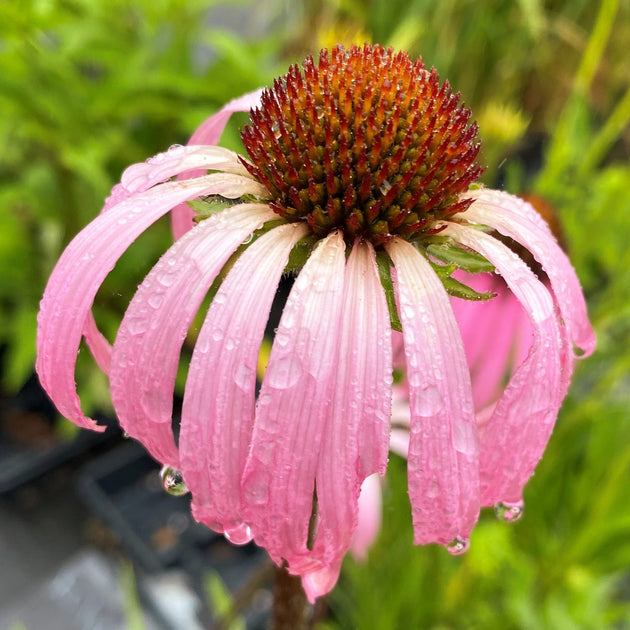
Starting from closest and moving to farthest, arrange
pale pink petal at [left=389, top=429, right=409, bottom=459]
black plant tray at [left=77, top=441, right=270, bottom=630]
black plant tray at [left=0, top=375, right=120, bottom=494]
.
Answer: pale pink petal at [left=389, top=429, right=409, bottom=459] < black plant tray at [left=77, top=441, right=270, bottom=630] < black plant tray at [left=0, top=375, right=120, bottom=494]

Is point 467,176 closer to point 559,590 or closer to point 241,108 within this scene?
point 241,108

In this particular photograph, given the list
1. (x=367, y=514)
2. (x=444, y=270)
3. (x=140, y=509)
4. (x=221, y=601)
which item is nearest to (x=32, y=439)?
(x=140, y=509)

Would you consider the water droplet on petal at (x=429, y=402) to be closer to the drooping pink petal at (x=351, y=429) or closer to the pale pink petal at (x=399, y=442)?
the drooping pink petal at (x=351, y=429)

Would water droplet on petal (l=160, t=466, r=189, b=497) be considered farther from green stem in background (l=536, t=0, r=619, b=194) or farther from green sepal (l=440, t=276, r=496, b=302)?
green stem in background (l=536, t=0, r=619, b=194)

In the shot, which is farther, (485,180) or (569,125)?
(485,180)

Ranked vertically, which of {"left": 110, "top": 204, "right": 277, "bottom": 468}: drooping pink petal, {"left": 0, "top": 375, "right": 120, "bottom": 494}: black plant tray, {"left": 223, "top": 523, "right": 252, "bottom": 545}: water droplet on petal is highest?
{"left": 110, "top": 204, "right": 277, "bottom": 468}: drooping pink petal

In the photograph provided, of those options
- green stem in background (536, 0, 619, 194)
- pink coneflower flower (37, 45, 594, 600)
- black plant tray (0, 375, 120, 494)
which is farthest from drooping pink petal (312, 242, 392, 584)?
black plant tray (0, 375, 120, 494)

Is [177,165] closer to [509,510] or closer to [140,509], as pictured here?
[509,510]

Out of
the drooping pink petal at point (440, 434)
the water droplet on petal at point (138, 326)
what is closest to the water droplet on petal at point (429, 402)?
the drooping pink petal at point (440, 434)
